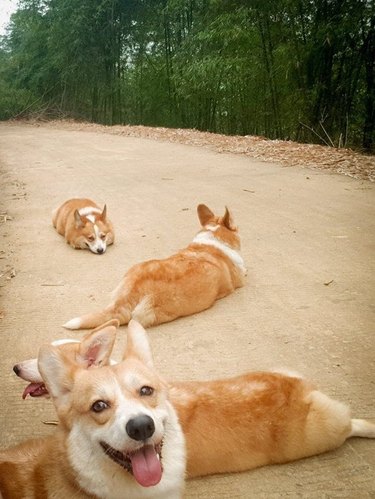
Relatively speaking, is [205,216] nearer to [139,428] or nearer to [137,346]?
[137,346]

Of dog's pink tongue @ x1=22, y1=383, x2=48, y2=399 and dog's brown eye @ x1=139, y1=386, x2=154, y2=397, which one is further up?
dog's brown eye @ x1=139, y1=386, x2=154, y2=397

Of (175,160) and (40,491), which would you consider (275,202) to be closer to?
(175,160)

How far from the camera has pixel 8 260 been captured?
498cm

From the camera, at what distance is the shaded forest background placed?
35.4 feet

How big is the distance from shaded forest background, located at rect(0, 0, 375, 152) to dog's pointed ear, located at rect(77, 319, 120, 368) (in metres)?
9.56

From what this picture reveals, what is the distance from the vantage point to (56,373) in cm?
191

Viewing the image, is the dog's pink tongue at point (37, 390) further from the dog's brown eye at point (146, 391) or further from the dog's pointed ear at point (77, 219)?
the dog's pointed ear at point (77, 219)

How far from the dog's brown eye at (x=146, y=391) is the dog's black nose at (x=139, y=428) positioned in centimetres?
20

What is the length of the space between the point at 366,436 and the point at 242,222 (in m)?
3.78

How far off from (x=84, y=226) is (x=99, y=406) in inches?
155

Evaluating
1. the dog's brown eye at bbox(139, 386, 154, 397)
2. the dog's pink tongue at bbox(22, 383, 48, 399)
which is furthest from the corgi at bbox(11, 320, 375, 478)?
the dog's pink tongue at bbox(22, 383, 48, 399)

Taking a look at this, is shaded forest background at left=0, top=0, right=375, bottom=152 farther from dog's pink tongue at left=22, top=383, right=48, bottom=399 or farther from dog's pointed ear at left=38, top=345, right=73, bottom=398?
dog's pointed ear at left=38, top=345, right=73, bottom=398

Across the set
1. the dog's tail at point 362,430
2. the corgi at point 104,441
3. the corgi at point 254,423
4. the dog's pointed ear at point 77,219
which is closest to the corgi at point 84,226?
the dog's pointed ear at point 77,219

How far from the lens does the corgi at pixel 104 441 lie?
1742 millimetres
